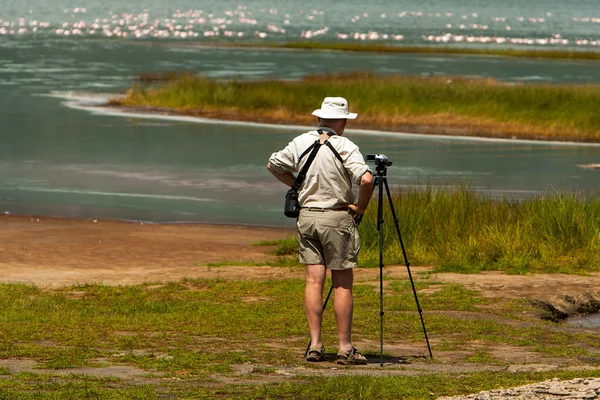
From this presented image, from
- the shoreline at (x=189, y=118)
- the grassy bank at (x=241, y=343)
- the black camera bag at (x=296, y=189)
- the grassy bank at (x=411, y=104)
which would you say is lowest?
the shoreline at (x=189, y=118)

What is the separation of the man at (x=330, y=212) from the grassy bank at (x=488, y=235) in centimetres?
589

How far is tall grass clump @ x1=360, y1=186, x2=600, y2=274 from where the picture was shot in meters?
15.1

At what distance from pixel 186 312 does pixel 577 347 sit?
3.80m

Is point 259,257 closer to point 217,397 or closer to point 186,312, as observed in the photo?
point 186,312

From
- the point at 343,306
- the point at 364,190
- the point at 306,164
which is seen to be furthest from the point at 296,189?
the point at 343,306

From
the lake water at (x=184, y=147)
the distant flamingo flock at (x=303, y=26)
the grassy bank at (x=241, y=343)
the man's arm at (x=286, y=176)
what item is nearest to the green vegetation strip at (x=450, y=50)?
the lake water at (x=184, y=147)

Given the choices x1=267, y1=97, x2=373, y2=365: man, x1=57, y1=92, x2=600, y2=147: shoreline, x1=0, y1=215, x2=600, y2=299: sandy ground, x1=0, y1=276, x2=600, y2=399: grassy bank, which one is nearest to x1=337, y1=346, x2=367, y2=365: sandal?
x1=267, y1=97, x2=373, y2=365: man

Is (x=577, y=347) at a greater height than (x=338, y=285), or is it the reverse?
(x=338, y=285)

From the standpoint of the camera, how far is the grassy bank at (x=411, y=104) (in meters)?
38.9

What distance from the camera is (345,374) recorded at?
8.38 metres

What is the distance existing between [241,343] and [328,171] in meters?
1.73

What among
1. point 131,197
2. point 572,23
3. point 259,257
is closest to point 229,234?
point 259,257

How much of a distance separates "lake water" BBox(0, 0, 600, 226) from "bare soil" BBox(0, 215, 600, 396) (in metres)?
1.53

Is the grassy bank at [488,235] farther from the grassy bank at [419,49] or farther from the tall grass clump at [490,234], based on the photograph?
the grassy bank at [419,49]
